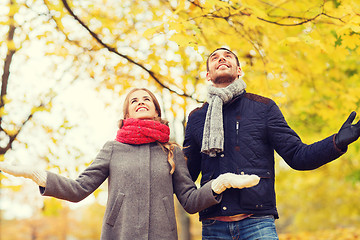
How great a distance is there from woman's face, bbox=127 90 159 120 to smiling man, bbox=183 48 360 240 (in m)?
0.37

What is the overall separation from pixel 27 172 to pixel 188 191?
1.11 m

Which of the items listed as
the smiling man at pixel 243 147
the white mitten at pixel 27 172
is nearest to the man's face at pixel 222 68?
the smiling man at pixel 243 147

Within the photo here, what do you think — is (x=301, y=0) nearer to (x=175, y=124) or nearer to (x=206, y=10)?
(x=206, y=10)

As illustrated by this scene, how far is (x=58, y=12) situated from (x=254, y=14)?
8.14ft

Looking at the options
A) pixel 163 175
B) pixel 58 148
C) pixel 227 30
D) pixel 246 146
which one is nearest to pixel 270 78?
pixel 227 30

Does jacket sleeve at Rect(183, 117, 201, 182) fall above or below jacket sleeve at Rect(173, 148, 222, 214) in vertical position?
above

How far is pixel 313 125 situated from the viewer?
241 inches

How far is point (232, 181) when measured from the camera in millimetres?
2340

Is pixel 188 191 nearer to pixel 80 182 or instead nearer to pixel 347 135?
pixel 80 182

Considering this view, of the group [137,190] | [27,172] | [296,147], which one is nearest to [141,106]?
[137,190]

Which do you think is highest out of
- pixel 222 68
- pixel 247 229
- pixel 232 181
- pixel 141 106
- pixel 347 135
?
pixel 222 68

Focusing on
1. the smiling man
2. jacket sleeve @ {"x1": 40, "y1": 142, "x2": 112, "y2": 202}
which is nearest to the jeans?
the smiling man

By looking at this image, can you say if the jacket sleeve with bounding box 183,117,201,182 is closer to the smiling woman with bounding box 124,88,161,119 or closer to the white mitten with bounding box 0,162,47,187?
the smiling woman with bounding box 124,88,161,119

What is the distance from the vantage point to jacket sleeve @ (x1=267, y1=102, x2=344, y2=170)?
7.63 feet
